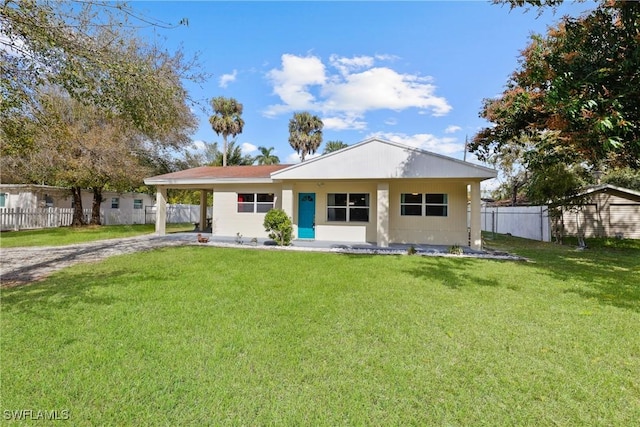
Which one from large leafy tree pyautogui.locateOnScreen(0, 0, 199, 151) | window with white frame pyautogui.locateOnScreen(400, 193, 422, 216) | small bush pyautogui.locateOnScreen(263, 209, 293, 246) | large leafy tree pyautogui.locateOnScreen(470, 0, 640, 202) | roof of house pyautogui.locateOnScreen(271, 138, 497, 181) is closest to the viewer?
large leafy tree pyautogui.locateOnScreen(0, 0, 199, 151)

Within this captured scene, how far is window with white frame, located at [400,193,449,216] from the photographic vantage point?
13234 mm

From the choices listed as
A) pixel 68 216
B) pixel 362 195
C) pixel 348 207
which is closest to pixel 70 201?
pixel 68 216

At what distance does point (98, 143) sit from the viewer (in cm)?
1602

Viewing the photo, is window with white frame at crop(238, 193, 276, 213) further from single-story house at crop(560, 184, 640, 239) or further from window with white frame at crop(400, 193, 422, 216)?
single-story house at crop(560, 184, 640, 239)

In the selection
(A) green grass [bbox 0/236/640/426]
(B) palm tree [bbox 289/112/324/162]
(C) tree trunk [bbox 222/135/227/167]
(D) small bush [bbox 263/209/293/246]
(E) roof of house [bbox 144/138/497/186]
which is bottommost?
(A) green grass [bbox 0/236/640/426]

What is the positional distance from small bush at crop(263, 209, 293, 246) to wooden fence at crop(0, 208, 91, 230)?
50.5 feet

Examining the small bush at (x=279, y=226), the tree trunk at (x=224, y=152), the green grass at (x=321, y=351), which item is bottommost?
the green grass at (x=321, y=351)

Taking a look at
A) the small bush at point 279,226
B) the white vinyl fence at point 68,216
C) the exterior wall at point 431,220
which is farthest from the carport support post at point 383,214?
the white vinyl fence at point 68,216

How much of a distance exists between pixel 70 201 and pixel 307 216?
18397 mm

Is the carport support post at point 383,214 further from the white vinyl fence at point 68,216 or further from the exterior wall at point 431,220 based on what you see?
the white vinyl fence at point 68,216

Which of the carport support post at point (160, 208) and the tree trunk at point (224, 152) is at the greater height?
the tree trunk at point (224, 152)

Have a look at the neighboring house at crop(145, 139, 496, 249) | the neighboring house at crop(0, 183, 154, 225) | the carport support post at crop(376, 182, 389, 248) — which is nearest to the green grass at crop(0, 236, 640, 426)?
the carport support post at crop(376, 182, 389, 248)

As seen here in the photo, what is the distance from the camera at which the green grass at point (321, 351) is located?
252cm

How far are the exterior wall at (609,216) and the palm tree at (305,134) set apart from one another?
2295 centimetres
